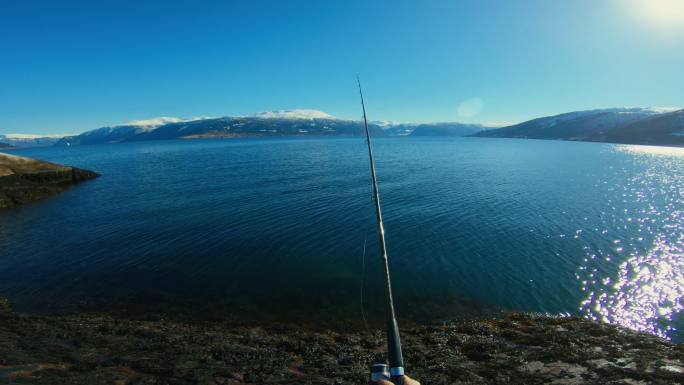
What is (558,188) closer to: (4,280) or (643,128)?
(4,280)

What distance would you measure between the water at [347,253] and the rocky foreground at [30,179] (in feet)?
14.0

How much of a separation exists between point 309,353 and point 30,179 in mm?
69380

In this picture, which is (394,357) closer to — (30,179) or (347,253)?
(347,253)

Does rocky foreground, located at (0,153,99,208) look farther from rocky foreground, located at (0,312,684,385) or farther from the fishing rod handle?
the fishing rod handle

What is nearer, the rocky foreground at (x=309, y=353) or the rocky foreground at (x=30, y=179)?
the rocky foreground at (x=309, y=353)

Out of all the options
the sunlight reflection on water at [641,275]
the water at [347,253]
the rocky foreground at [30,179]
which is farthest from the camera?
the rocky foreground at [30,179]

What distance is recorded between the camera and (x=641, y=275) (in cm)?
2091

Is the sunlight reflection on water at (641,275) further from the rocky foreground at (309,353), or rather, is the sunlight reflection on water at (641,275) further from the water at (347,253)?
the rocky foreground at (309,353)

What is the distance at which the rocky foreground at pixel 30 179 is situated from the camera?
45.6 meters

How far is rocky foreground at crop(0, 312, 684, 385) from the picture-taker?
32.8ft

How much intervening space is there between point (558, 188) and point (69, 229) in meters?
69.3

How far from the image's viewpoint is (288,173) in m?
65.8

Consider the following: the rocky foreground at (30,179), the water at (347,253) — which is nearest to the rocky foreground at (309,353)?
the water at (347,253)

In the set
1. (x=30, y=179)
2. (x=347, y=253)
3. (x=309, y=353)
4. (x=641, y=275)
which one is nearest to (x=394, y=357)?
(x=309, y=353)
